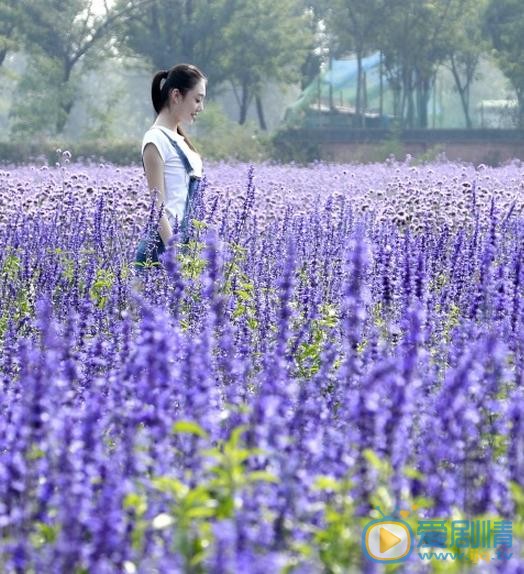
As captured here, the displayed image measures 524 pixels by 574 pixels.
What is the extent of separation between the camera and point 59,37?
5244 cm

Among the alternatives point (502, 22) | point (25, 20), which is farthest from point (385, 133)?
point (25, 20)

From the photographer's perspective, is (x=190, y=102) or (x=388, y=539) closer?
(x=388, y=539)

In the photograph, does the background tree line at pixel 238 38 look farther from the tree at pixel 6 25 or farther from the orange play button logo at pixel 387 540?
the orange play button logo at pixel 387 540

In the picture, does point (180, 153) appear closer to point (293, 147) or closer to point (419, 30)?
point (293, 147)

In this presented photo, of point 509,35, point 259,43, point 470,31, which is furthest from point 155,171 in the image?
point 470,31

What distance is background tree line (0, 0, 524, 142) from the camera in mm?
50094

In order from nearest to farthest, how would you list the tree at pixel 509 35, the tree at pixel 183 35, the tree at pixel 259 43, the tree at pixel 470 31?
the tree at pixel 509 35
the tree at pixel 470 31
the tree at pixel 259 43
the tree at pixel 183 35

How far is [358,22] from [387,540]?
50158mm

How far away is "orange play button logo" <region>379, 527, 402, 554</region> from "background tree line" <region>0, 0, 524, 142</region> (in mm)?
45484

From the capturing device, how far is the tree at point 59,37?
168 feet

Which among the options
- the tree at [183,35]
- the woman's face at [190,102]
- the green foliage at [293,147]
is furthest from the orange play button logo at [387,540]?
the tree at [183,35]

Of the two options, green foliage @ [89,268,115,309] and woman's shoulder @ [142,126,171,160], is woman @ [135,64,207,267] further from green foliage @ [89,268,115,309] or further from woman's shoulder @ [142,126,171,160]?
green foliage @ [89,268,115,309]

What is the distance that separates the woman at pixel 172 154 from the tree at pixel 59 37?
43767 mm

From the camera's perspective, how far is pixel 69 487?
9.36 ft
